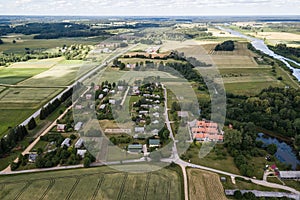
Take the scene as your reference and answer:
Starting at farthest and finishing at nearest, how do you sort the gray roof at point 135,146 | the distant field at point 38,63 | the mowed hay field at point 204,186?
the distant field at point 38,63 < the gray roof at point 135,146 < the mowed hay field at point 204,186

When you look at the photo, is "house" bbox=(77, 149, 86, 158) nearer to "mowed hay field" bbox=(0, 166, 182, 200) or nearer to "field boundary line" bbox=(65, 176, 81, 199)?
"mowed hay field" bbox=(0, 166, 182, 200)

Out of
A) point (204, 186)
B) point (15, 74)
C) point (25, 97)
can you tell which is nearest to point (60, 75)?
point (15, 74)

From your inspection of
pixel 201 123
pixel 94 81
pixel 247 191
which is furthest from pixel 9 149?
pixel 94 81

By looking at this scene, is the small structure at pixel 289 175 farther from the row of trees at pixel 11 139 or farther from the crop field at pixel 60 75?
the crop field at pixel 60 75

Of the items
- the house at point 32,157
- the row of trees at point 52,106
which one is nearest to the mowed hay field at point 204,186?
the house at point 32,157

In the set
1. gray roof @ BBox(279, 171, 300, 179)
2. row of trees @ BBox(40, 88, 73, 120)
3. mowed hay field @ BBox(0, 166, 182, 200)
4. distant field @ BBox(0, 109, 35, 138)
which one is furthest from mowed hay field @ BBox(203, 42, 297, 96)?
distant field @ BBox(0, 109, 35, 138)

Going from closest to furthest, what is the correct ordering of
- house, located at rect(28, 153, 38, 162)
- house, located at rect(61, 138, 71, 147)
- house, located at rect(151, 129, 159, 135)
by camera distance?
house, located at rect(28, 153, 38, 162), house, located at rect(61, 138, 71, 147), house, located at rect(151, 129, 159, 135)
